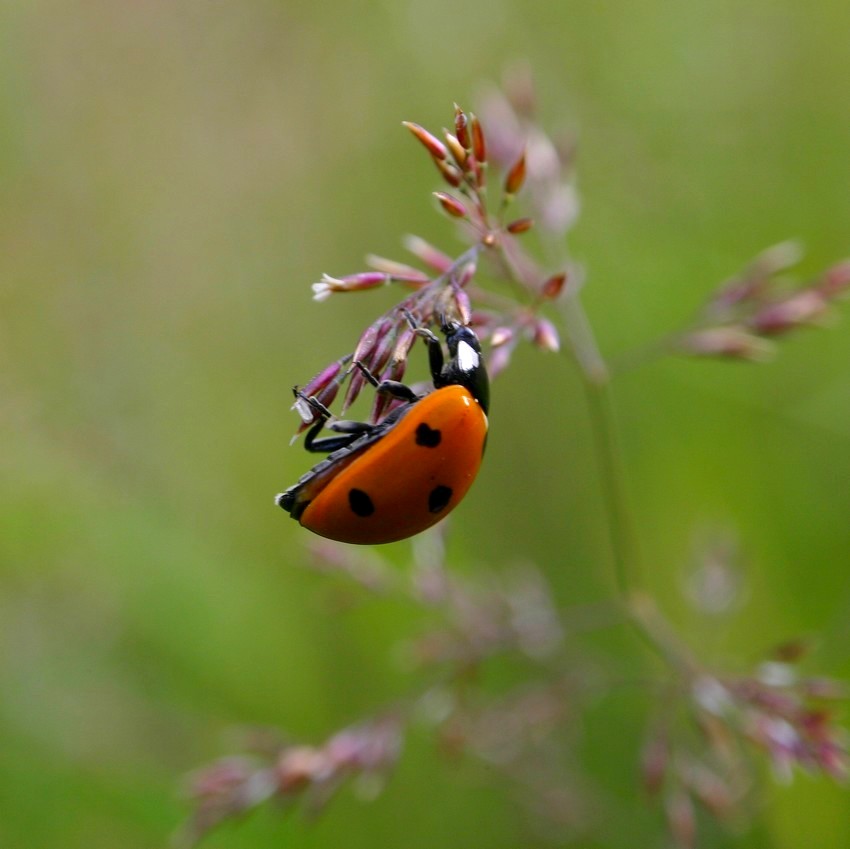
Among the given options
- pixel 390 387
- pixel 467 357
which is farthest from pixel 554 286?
pixel 390 387

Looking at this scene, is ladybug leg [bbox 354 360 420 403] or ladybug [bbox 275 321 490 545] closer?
ladybug leg [bbox 354 360 420 403]

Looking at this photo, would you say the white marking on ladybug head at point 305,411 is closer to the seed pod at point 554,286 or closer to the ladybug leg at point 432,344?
the ladybug leg at point 432,344

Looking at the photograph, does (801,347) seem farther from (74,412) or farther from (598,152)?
(74,412)

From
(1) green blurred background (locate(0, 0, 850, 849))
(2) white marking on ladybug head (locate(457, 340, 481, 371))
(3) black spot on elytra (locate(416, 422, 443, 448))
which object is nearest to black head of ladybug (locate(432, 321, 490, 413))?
(2) white marking on ladybug head (locate(457, 340, 481, 371))

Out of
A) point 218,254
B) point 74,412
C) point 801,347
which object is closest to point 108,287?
point 218,254

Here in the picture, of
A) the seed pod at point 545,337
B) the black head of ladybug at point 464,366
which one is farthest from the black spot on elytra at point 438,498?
the seed pod at point 545,337

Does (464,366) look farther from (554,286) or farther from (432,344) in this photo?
(554,286)

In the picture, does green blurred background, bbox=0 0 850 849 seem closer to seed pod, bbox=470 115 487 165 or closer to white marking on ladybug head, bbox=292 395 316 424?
white marking on ladybug head, bbox=292 395 316 424
